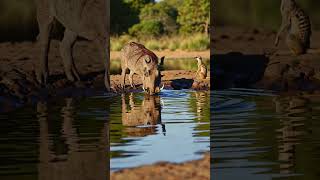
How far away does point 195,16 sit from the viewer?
127 feet

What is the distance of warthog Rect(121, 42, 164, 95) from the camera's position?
→ 1153 cm

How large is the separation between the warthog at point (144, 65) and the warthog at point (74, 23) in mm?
528

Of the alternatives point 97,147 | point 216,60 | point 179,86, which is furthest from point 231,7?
point 97,147

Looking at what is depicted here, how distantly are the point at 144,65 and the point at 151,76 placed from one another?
14.2 inches

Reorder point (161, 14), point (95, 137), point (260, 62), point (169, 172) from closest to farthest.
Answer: point (169, 172) → point (95, 137) → point (260, 62) → point (161, 14)

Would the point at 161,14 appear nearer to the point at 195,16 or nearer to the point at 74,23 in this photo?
the point at 195,16

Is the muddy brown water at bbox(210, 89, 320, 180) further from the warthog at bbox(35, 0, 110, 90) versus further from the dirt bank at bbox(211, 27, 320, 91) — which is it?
the warthog at bbox(35, 0, 110, 90)

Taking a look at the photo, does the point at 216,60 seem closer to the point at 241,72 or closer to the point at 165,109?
the point at 241,72

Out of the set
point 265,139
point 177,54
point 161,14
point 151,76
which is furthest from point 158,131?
point 161,14

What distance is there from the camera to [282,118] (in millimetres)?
8312

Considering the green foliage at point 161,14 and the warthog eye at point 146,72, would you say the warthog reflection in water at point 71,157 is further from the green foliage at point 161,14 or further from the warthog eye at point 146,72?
the green foliage at point 161,14

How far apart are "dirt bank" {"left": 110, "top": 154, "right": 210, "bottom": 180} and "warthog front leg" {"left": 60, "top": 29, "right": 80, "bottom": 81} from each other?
751 cm

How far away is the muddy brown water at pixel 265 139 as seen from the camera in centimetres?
539

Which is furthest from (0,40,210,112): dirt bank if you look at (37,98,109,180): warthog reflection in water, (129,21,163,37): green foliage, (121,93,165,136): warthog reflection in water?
(129,21,163,37): green foliage
